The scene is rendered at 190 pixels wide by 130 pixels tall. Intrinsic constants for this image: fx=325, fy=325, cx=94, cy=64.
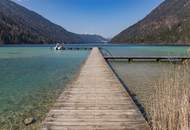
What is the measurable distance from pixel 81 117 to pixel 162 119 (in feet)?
7.53

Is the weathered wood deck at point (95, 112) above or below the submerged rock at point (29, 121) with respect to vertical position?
above

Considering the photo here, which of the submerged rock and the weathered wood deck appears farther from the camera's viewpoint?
the submerged rock

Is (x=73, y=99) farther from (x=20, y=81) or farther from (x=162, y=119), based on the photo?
(x=20, y=81)

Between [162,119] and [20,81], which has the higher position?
[162,119]

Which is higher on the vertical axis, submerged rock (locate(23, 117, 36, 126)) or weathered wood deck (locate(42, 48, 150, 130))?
weathered wood deck (locate(42, 48, 150, 130))

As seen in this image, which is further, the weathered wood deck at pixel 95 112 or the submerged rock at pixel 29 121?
the submerged rock at pixel 29 121

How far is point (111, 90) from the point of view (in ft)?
36.7

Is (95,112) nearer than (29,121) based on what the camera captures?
Yes

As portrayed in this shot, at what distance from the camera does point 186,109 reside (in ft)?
15.8

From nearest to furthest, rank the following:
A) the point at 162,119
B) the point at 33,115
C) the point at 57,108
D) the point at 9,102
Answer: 1. the point at 162,119
2. the point at 57,108
3. the point at 33,115
4. the point at 9,102

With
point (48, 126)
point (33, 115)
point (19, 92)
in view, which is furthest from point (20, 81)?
point (48, 126)

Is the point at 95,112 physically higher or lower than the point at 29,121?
higher

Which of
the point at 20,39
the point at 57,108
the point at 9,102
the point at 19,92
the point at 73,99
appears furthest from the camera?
the point at 20,39

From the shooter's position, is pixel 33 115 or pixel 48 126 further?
pixel 33 115
